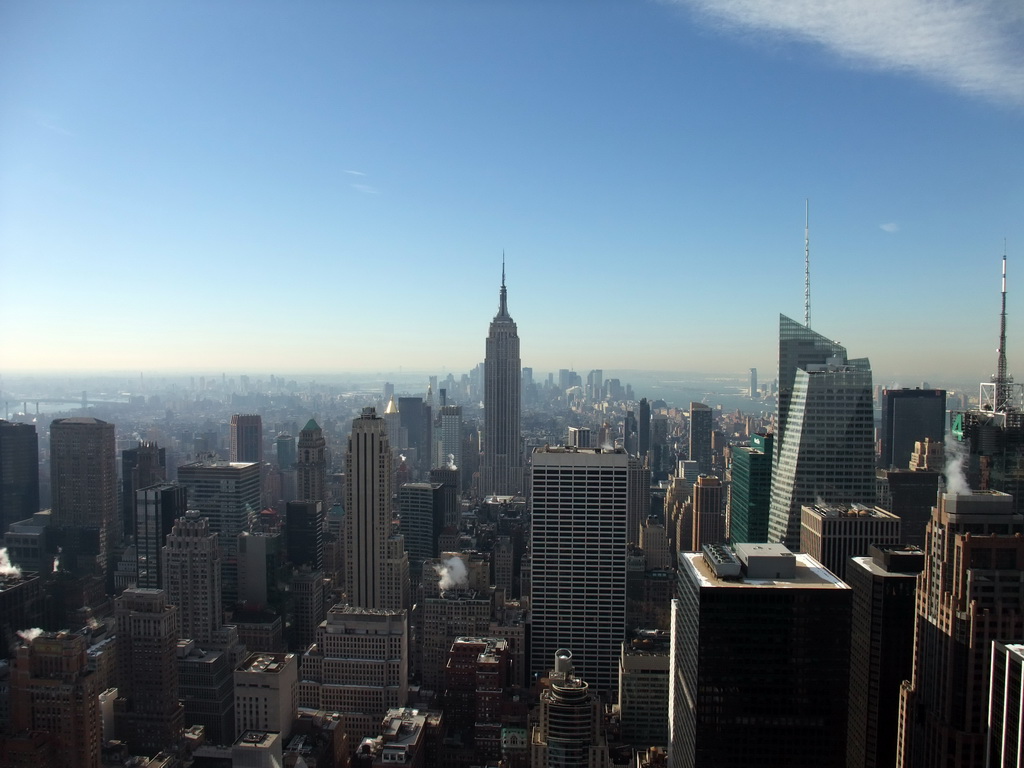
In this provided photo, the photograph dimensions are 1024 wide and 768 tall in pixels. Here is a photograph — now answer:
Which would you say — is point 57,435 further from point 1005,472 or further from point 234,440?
point 1005,472

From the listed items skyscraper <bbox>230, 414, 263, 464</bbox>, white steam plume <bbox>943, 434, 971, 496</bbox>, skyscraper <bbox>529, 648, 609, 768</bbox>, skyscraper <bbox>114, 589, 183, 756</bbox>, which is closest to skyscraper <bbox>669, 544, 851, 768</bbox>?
white steam plume <bbox>943, 434, 971, 496</bbox>

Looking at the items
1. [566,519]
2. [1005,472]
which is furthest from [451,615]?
[1005,472]

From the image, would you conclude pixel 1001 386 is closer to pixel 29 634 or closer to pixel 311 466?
pixel 29 634

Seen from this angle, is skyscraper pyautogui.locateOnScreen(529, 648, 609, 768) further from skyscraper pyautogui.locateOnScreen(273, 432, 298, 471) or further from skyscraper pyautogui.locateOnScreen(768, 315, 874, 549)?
skyscraper pyautogui.locateOnScreen(273, 432, 298, 471)

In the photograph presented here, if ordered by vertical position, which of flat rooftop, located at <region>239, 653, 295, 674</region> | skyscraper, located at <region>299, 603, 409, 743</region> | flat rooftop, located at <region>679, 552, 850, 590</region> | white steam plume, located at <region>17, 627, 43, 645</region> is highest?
flat rooftop, located at <region>679, 552, 850, 590</region>

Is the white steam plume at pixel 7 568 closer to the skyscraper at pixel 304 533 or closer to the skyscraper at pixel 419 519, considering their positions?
the skyscraper at pixel 304 533
